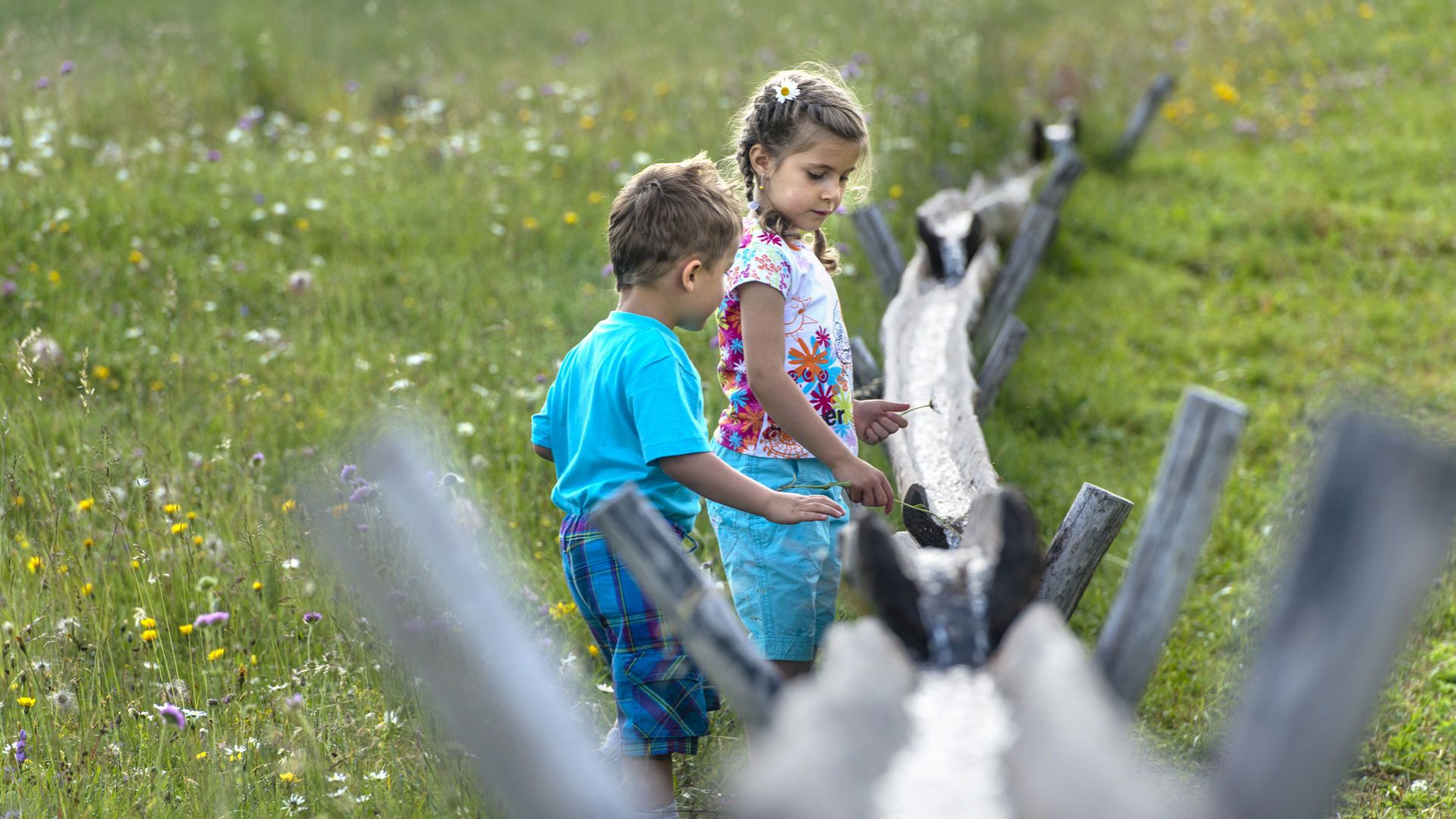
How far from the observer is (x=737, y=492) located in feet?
7.46

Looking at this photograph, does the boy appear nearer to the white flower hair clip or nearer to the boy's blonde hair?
the boy's blonde hair

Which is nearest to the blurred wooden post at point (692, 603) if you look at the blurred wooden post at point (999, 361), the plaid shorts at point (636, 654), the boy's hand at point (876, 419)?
the plaid shorts at point (636, 654)

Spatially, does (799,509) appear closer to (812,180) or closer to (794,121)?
(812,180)

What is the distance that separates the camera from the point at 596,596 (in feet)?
8.05

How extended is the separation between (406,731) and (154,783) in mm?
535

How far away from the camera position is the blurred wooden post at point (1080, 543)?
2293 millimetres

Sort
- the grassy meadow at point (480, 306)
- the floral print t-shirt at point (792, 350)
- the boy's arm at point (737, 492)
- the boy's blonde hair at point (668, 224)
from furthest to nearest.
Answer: the grassy meadow at point (480, 306)
the floral print t-shirt at point (792, 350)
the boy's blonde hair at point (668, 224)
the boy's arm at point (737, 492)

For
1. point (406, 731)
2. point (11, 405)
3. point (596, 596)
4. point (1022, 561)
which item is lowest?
point (11, 405)

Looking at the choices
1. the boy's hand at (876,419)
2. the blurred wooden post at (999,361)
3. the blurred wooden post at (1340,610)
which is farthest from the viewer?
the blurred wooden post at (999,361)

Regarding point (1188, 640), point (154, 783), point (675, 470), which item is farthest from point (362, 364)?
point (1188, 640)

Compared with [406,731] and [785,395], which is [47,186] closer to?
[406,731]

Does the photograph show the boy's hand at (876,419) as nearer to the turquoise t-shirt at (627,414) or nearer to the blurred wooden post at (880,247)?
the turquoise t-shirt at (627,414)

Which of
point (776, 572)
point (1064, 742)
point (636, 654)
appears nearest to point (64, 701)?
point (636, 654)

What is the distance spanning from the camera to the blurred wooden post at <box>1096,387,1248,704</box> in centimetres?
132
